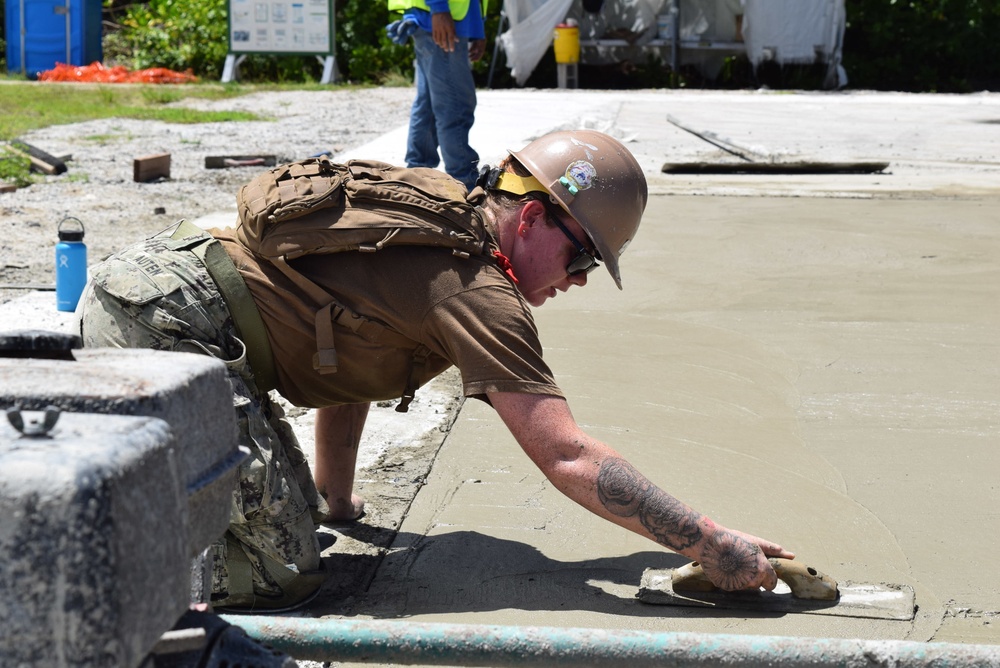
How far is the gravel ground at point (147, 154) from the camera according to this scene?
575 centimetres

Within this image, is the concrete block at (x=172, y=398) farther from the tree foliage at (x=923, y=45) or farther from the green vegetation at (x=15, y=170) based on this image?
the tree foliage at (x=923, y=45)

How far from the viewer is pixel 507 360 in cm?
230

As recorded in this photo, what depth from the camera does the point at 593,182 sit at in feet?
8.48

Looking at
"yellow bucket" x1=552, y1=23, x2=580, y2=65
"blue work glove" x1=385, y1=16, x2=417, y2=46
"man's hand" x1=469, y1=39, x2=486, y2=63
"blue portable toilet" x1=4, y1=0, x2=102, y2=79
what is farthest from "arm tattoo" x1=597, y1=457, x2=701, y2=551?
"blue portable toilet" x1=4, y1=0, x2=102, y2=79

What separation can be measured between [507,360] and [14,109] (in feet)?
34.3

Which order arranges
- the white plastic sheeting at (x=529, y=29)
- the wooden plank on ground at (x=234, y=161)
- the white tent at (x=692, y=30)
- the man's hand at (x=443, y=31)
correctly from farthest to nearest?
the white plastic sheeting at (x=529, y=29) < the white tent at (x=692, y=30) < the wooden plank on ground at (x=234, y=161) < the man's hand at (x=443, y=31)

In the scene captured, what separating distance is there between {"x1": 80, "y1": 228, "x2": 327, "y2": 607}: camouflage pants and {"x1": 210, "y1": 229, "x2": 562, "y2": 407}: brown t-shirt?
0.11 meters

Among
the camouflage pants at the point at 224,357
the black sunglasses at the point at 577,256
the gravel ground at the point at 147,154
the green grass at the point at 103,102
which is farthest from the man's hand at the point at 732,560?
the green grass at the point at 103,102

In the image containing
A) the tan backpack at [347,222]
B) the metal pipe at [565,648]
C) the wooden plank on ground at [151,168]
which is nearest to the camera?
the metal pipe at [565,648]

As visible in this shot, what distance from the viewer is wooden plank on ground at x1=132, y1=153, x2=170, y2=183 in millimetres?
7230

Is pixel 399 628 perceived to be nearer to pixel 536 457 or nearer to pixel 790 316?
pixel 536 457

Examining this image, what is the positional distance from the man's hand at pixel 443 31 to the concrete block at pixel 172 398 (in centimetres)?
503

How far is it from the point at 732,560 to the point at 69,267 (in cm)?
297

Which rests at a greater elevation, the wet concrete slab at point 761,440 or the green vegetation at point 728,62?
the green vegetation at point 728,62
